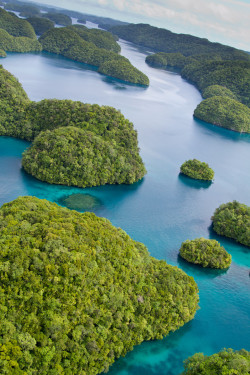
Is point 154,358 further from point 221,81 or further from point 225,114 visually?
point 221,81

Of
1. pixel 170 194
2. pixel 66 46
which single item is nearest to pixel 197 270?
pixel 170 194

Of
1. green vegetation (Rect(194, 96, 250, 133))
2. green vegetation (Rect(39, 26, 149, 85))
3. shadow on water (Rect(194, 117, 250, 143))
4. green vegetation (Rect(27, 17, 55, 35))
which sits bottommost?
shadow on water (Rect(194, 117, 250, 143))

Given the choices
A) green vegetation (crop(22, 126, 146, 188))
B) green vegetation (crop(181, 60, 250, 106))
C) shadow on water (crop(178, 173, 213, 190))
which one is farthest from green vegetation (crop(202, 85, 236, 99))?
green vegetation (crop(22, 126, 146, 188))

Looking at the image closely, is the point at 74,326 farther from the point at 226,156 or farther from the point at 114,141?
the point at 226,156

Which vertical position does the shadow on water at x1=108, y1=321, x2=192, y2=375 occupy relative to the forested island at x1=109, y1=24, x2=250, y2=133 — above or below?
below

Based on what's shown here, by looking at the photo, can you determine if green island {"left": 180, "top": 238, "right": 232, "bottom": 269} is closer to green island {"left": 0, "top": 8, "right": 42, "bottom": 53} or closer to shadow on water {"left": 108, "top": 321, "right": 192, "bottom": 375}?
shadow on water {"left": 108, "top": 321, "right": 192, "bottom": 375}

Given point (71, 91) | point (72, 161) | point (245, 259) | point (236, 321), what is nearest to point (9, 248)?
point (236, 321)
